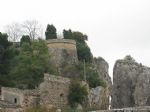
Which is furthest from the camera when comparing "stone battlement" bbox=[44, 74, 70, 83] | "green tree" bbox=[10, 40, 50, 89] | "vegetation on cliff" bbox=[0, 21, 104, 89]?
"vegetation on cliff" bbox=[0, 21, 104, 89]

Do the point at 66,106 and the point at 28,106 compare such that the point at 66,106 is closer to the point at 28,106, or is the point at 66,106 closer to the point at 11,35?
the point at 28,106

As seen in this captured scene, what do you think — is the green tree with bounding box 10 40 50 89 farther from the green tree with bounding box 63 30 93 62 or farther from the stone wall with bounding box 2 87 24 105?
the green tree with bounding box 63 30 93 62

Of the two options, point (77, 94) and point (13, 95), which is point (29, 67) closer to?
point (13, 95)

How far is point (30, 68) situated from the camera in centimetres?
6875

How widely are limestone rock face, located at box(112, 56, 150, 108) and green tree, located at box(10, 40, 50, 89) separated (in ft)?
30.0

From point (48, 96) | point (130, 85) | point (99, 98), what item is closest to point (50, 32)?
point (99, 98)

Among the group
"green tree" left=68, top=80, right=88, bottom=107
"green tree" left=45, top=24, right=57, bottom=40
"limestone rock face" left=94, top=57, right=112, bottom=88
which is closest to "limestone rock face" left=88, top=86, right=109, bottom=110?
"green tree" left=68, top=80, right=88, bottom=107

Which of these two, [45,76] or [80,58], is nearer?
[45,76]

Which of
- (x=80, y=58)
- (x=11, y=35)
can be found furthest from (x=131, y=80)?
(x=11, y=35)

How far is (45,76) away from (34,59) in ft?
18.6

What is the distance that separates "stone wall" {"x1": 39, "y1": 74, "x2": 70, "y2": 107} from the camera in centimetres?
6450

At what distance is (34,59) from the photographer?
70.6 metres

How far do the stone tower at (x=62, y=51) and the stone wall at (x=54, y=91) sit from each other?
1449 cm

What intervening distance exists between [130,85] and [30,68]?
11.9 m
